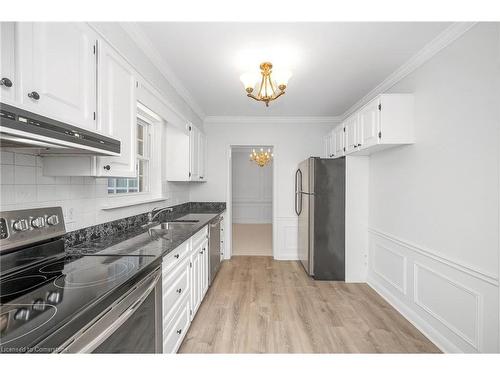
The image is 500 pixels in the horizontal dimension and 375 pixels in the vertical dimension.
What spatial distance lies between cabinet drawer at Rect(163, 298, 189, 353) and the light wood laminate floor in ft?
0.43

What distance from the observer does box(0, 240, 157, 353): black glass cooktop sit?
2.26 ft

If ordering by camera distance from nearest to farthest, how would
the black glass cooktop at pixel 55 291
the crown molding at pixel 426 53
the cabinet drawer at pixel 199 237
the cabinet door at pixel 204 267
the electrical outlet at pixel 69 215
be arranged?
1. the black glass cooktop at pixel 55 291
2. the electrical outlet at pixel 69 215
3. the crown molding at pixel 426 53
4. the cabinet drawer at pixel 199 237
5. the cabinet door at pixel 204 267

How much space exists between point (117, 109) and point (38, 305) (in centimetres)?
122

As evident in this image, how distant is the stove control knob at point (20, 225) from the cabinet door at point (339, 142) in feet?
11.5

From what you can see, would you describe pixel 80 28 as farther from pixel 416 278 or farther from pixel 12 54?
pixel 416 278

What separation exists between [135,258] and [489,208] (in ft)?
7.58

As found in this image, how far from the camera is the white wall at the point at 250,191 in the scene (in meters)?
8.52

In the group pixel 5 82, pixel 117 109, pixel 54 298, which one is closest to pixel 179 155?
pixel 117 109

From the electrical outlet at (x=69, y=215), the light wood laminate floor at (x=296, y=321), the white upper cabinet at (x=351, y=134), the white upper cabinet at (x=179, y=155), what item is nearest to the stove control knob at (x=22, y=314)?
the electrical outlet at (x=69, y=215)

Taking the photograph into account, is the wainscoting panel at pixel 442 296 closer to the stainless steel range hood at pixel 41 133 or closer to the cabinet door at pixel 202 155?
the stainless steel range hood at pixel 41 133

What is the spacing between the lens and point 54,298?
894mm

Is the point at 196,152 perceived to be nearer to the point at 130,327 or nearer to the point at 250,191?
the point at 130,327

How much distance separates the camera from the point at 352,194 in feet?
11.6

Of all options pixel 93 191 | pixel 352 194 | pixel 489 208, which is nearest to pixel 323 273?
pixel 352 194
